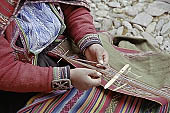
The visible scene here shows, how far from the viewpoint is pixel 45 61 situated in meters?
1.44

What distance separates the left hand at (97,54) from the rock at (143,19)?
45.6 inches

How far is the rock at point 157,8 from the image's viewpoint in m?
2.66

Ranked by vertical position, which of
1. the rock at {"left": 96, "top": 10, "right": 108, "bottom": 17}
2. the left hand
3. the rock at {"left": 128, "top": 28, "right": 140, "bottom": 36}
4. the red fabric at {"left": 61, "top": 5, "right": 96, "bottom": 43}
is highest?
the red fabric at {"left": 61, "top": 5, "right": 96, "bottom": 43}

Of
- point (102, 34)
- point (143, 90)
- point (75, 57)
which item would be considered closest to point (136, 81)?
point (143, 90)

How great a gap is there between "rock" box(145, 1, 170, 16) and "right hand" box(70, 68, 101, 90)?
1.58 metres

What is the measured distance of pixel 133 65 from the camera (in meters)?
1.61

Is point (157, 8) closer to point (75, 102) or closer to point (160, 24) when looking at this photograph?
point (160, 24)

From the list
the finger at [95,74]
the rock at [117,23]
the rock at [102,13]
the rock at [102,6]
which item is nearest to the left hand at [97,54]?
the finger at [95,74]

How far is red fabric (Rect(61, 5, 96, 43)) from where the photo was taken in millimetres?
1544

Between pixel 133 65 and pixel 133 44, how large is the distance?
0.32 meters

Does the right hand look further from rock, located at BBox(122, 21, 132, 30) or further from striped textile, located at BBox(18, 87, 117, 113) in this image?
rock, located at BBox(122, 21, 132, 30)

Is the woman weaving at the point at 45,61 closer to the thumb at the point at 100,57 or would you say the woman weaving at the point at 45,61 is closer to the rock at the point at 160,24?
the thumb at the point at 100,57

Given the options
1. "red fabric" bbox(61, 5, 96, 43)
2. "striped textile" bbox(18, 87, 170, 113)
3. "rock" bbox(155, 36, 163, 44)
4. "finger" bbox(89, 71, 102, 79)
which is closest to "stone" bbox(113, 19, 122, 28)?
"rock" bbox(155, 36, 163, 44)

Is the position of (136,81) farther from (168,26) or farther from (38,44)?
(168,26)
